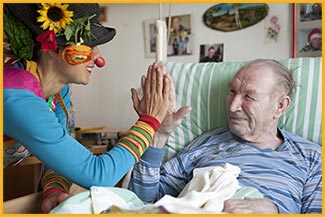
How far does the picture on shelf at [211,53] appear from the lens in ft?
7.87

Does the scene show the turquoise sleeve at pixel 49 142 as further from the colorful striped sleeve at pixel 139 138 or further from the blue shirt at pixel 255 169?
the blue shirt at pixel 255 169

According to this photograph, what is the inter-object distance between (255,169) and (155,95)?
1.27 ft

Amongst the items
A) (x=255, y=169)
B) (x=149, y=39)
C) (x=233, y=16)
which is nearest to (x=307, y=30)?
(x=233, y=16)

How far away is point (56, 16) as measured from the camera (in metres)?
0.88

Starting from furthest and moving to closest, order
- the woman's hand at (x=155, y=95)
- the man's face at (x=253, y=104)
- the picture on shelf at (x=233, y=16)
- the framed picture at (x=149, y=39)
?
1. the framed picture at (x=149, y=39)
2. the picture on shelf at (x=233, y=16)
3. the man's face at (x=253, y=104)
4. the woman's hand at (x=155, y=95)

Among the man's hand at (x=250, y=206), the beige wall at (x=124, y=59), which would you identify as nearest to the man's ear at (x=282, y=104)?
the man's hand at (x=250, y=206)

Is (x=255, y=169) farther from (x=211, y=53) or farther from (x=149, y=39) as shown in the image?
(x=149, y=39)

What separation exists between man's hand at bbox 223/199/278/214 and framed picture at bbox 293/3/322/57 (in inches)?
53.1

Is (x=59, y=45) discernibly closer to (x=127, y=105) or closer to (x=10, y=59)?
(x=10, y=59)

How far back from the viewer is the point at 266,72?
4.05ft

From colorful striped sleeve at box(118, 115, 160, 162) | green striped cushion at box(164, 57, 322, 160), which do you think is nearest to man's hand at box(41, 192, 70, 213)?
colorful striped sleeve at box(118, 115, 160, 162)

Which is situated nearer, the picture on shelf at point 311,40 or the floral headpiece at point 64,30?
the floral headpiece at point 64,30

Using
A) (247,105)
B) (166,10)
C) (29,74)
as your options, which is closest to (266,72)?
(247,105)

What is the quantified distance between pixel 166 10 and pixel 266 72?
58.1 inches
